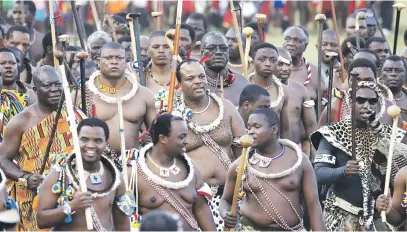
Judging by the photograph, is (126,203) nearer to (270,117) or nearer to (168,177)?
(168,177)

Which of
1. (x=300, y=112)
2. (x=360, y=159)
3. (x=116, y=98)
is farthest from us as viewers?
(x=300, y=112)

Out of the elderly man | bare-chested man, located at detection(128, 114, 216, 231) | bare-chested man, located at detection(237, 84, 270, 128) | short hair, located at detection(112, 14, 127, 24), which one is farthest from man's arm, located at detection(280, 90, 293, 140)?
short hair, located at detection(112, 14, 127, 24)

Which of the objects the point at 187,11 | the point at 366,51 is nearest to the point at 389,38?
the point at 187,11

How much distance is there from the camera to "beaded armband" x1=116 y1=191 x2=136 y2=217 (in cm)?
1227

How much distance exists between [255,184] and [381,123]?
174cm

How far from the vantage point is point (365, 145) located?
1399cm

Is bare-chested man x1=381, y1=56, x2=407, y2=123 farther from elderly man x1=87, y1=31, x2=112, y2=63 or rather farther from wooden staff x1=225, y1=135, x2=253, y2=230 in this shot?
wooden staff x1=225, y1=135, x2=253, y2=230

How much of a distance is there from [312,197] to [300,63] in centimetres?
654

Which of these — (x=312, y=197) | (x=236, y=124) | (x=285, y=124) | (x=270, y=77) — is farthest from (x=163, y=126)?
(x=270, y=77)

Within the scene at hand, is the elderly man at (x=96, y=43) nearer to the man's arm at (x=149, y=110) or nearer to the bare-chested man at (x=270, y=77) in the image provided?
the bare-chested man at (x=270, y=77)

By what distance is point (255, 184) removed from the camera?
13.1 m

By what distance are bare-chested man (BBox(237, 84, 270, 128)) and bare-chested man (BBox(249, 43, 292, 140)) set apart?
135 cm

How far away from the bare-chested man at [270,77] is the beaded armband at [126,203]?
14.3 ft

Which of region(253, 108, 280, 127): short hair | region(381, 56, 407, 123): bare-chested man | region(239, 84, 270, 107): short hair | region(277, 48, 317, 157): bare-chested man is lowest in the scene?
region(277, 48, 317, 157): bare-chested man
